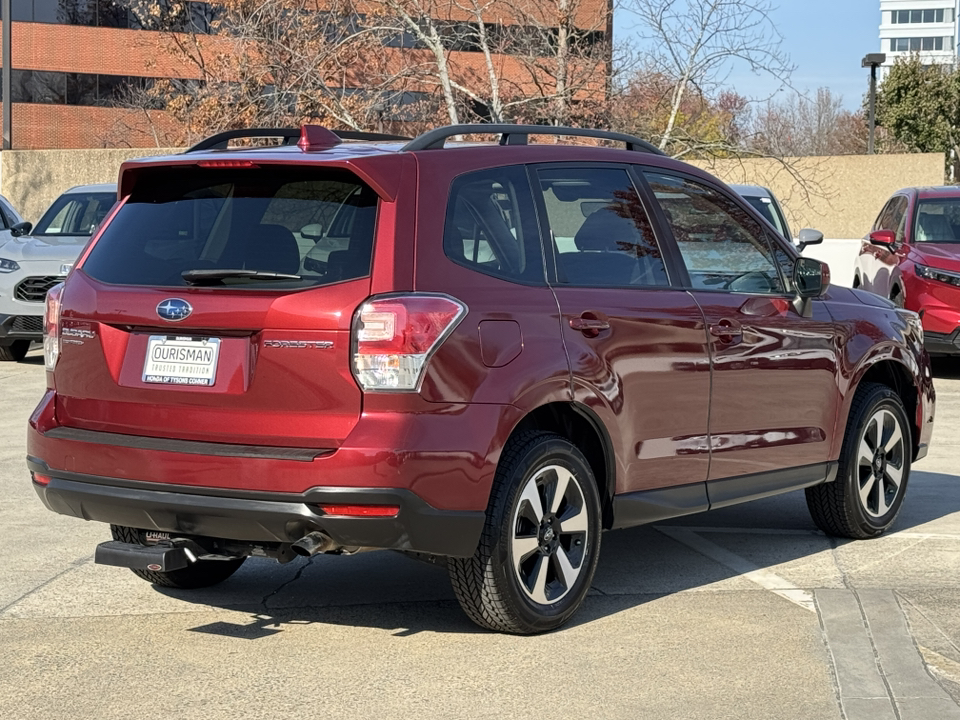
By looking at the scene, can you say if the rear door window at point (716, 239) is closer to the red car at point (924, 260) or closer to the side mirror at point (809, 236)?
the side mirror at point (809, 236)

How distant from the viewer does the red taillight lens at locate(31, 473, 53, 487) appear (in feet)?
18.1

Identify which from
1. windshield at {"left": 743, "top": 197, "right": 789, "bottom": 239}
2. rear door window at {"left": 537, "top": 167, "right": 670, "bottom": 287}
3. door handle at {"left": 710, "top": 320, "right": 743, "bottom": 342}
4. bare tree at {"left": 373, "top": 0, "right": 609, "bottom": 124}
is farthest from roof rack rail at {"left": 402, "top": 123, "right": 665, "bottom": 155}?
bare tree at {"left": 373, "top": 0, "right": 609, "bottom": 124}

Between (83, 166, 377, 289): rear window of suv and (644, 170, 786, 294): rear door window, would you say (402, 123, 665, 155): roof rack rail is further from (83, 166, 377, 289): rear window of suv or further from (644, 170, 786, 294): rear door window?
(83, 166, 377, 289): rear window of suv

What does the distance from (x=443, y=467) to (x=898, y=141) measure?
162 feet

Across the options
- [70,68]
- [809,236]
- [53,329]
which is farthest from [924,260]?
[70,68]

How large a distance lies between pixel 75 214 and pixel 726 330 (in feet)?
41.0

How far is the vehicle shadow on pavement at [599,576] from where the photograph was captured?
5.81 m

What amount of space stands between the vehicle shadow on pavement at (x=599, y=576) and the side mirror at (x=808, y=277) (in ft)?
4.01

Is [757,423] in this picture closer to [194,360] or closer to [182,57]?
[194,360]

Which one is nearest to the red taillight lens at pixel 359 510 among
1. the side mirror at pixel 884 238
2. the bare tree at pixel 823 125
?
the side mirror at pixel 884 238

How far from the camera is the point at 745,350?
254 inches

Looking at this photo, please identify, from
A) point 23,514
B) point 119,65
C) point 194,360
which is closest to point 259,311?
point 194,360

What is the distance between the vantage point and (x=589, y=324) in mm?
5605

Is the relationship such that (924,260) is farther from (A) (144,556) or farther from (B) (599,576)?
(A) (144,556)
